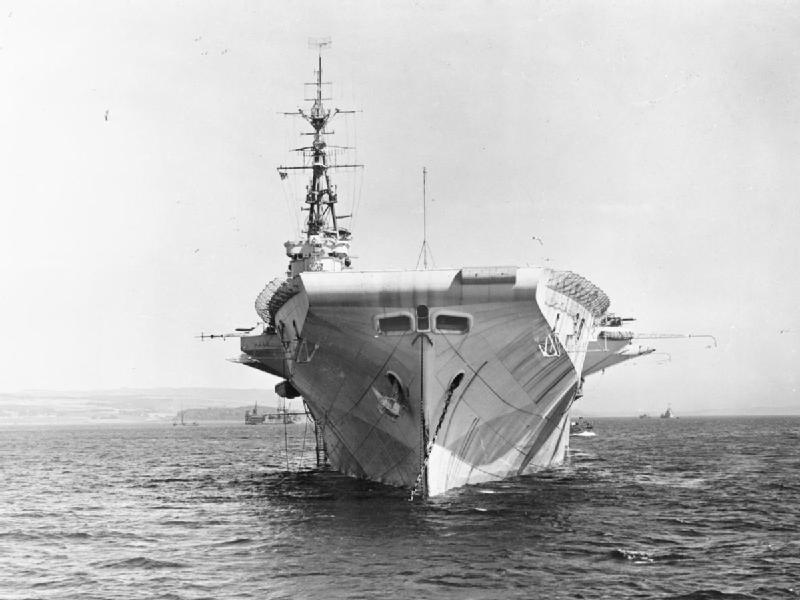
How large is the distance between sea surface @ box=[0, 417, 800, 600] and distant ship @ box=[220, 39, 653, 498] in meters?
1.05

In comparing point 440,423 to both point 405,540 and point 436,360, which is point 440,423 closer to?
point 436,360

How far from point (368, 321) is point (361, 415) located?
355 cm

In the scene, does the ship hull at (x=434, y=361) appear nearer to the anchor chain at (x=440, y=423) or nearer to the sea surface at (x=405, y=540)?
the anchor chain at (x=440, y=423)

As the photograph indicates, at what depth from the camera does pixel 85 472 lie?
33.2m

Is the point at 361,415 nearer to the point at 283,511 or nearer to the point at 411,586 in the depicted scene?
the point at 283,511

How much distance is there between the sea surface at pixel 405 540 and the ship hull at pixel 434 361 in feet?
3.47

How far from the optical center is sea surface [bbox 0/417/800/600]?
37.7ft

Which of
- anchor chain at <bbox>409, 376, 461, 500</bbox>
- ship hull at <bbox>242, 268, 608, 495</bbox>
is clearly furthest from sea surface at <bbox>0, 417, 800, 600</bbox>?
ship hull at <bbox>242, 268, 608, 495</bbox>

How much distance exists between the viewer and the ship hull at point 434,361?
16656 millimetres

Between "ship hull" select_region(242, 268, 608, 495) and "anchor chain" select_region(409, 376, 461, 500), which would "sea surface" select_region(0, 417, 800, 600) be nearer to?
"anchor chain" select_region(409, 376, 461, 500)

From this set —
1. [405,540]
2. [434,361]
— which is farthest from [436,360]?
[405,540]

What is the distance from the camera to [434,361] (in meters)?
17.1

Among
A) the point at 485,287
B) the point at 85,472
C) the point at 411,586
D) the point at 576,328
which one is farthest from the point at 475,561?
the point at 85,472

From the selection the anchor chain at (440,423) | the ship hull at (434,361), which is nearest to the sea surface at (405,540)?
the anchor chain at (440,423)
